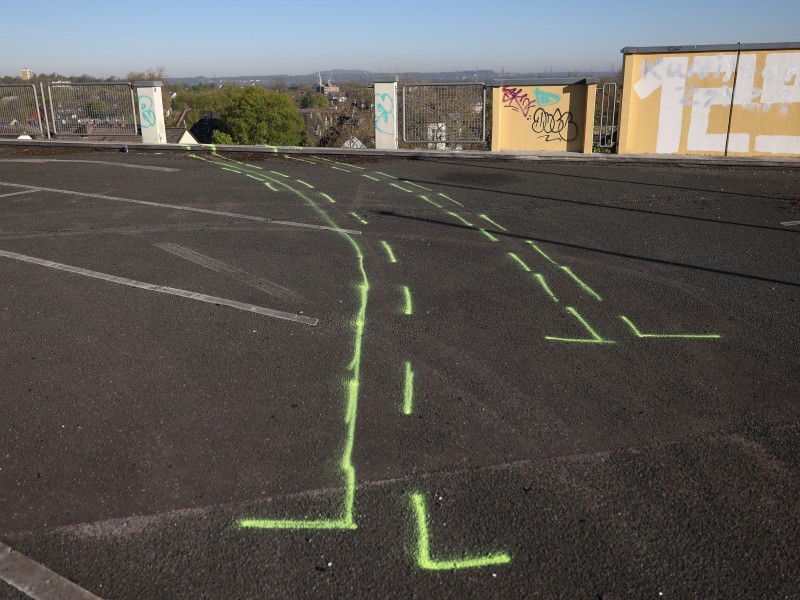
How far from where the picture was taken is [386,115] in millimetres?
17484

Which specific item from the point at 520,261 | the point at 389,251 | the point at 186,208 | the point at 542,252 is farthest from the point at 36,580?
the point at 186,208

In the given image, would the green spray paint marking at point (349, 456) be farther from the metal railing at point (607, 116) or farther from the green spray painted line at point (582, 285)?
the metal railing at point (607, 116)

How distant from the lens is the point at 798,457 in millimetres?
4234

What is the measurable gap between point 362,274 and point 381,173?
704 cm

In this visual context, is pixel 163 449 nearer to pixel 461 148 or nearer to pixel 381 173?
pixel 381 173

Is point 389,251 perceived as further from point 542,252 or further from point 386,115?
point 386,115

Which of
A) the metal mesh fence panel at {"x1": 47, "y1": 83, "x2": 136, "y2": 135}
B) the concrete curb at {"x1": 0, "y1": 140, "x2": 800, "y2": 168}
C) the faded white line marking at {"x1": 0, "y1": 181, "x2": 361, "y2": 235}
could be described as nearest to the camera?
the faded white line marking at {"x1": 0, "y1": 181, "x2": 361, "y2": 235}

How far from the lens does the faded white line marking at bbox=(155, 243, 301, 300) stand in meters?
7.13

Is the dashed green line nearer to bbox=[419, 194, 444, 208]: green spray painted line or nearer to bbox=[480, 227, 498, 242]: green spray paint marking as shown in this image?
bbox=[419, 194, 444, 208]: green spray painted line

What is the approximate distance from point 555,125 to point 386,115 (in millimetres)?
4126

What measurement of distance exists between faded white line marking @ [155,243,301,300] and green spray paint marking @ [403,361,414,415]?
1994 mm

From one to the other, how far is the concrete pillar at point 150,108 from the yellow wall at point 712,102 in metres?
11.9

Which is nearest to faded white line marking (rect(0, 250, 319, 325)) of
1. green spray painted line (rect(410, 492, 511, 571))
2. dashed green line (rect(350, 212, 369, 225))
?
green spray painted line (rect(410, 492, 511, 571))

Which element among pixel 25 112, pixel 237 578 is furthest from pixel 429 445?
pixel 25 112
